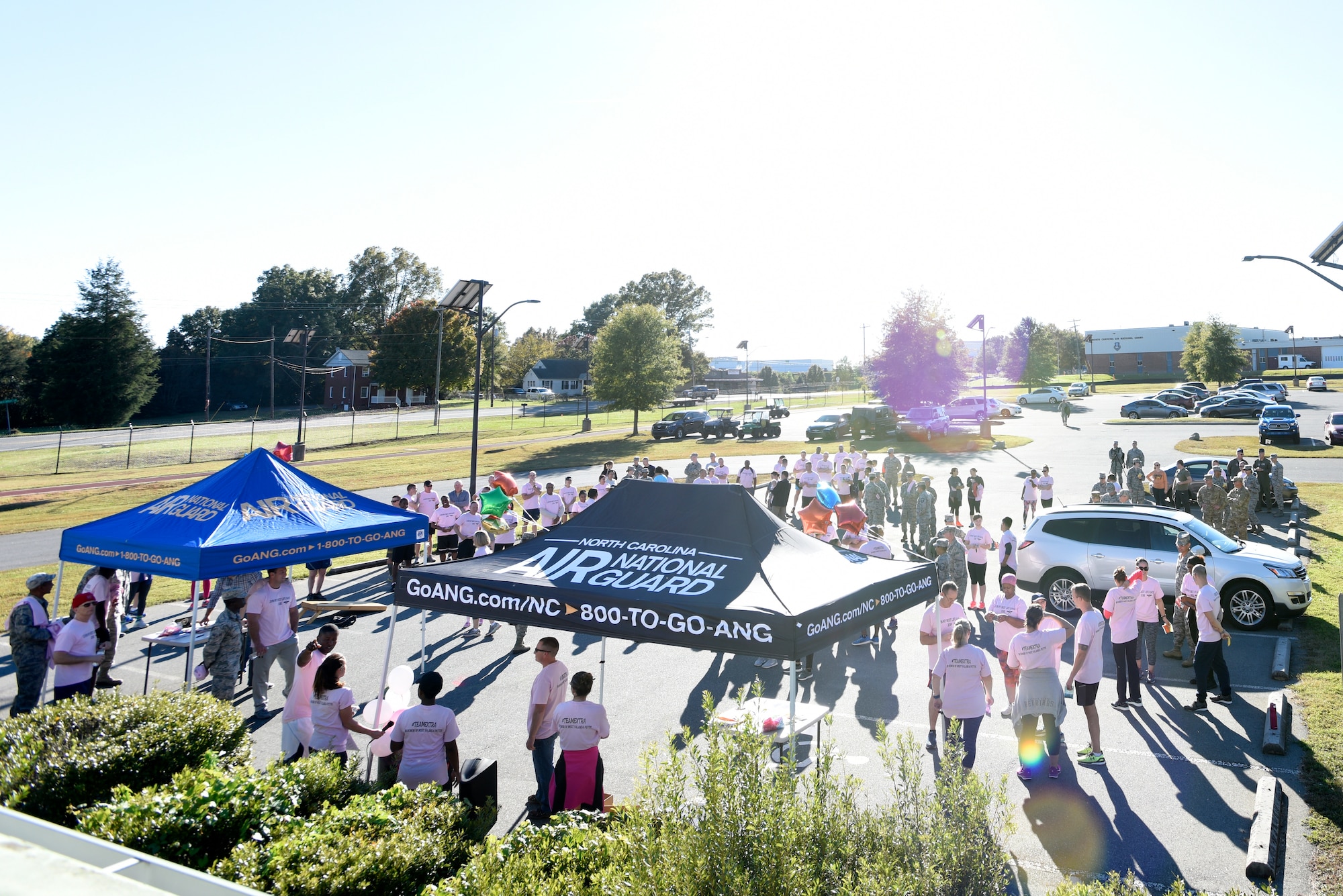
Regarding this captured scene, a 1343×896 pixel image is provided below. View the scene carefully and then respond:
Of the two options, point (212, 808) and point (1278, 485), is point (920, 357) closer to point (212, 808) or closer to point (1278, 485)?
point (1278, 485)

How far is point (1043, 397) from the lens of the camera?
6744 cm

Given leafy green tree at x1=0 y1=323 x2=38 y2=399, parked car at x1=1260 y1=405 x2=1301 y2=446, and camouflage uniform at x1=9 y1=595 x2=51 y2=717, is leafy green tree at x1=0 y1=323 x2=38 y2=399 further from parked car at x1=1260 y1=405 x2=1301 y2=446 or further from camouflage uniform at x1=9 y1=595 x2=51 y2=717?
parked car at x1=1260 y1=405 x2=1301 y2=446

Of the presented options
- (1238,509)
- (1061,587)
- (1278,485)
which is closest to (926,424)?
(1278,485)

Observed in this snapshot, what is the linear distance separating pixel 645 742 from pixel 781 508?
40.1ft

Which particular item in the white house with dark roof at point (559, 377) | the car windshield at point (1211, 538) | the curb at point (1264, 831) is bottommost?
the curb at point (1264, 831)

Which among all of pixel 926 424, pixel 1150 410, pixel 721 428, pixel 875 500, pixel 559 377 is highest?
pixel 559 377

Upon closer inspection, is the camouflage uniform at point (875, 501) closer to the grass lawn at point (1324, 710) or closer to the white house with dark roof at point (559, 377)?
the grass lawn at point (1324, 710)

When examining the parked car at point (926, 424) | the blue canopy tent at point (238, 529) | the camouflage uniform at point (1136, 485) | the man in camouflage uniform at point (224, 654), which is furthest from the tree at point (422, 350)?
the man in camouflage uniform at point (224, 654)

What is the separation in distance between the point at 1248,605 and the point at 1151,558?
1.45 m

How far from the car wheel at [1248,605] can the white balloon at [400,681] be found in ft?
39.6

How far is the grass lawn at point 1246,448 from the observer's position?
3266 cm

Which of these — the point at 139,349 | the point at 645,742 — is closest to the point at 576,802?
the point at 645,742

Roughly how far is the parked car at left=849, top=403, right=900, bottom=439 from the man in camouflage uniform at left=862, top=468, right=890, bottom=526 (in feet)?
83.9

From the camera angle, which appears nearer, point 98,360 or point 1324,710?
point 1324,710
